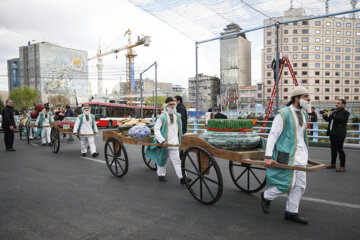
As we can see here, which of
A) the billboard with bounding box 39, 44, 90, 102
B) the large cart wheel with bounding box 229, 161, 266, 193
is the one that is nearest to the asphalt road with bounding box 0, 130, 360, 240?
the large cart wheel with bounding box 229, 161, 266, 193

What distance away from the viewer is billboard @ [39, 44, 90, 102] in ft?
294

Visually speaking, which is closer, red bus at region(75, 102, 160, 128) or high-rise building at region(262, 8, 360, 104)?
red bus at region(75, 102, 160, 128)

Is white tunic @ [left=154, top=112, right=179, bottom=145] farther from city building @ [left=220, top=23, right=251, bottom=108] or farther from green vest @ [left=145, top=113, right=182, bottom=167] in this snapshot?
city building @ [left=220, top=23, right=251, bottom=108]

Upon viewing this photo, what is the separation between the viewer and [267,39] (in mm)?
77938

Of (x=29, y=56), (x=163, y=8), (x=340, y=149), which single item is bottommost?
(x=340, y=149)

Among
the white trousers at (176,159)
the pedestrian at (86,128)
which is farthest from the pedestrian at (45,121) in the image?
the white trousers at (176,159)

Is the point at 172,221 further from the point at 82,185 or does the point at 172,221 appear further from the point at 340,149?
the point at 340,149

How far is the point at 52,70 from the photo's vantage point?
91.8 m

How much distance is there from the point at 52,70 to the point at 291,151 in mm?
101609

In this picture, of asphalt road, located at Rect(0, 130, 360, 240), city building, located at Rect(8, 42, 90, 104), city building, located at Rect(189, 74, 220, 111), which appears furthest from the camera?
city building, located at Rect(8, 42, 90, 104)

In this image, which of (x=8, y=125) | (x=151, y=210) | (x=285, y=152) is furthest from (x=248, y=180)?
(x=8, y=125)

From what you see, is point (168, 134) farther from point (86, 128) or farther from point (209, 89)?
point (209, 89)

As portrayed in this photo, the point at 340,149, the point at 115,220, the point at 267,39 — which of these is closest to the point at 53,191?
the point at 115,220

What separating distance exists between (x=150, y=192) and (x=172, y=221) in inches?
51.8
